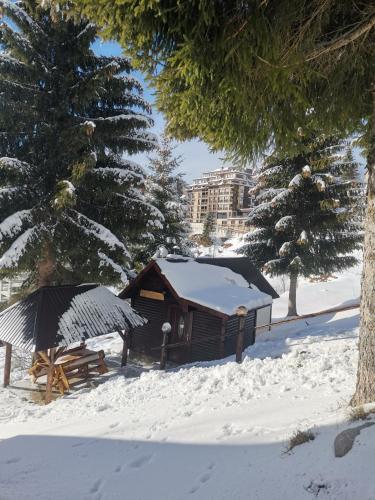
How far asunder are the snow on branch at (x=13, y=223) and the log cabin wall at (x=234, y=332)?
804cm

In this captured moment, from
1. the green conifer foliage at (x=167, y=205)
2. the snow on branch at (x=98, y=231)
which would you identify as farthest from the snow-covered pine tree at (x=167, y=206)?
the snow on branch at (x=98, y=231)

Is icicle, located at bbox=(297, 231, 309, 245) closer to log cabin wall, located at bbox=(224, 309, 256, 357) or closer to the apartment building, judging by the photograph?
log cabin wall, located at bbox=(224, 309, 256, 357)

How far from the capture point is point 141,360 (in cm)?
1559

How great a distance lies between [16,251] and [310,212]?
15419mm

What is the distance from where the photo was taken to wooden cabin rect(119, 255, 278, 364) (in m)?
13.9

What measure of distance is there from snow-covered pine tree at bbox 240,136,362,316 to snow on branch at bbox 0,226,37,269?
12974mm

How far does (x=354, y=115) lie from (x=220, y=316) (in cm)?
823

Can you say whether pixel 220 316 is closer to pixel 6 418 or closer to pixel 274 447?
pixel 6 418

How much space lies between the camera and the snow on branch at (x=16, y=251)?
10.9 meters

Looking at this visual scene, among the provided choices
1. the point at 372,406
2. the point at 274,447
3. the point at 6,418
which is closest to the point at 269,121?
the point at 372,406

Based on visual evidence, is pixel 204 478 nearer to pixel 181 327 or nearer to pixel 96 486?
pixel 96 486

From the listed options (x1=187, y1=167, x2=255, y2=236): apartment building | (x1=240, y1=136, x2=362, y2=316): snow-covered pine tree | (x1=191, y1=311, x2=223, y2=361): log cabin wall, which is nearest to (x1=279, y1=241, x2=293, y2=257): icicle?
(x1=240, y1=136, x2=362, y2=316): snow-covered pine tree

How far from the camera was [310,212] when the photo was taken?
67.2ft

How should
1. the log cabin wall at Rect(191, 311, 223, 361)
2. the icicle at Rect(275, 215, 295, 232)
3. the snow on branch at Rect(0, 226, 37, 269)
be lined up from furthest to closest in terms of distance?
1. the icicle at Rect(275, 215, 295, 232)
2. the log cabin wall at Rect(191, 311, 223, 361)
3. the snow on branch at Rect(0, 226, 37, 269)
